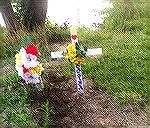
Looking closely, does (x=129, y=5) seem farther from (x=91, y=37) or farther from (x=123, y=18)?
(x=91, y=37)

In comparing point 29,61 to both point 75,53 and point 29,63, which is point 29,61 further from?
point 75,53

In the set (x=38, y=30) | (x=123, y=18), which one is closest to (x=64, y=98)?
(x=38, y=30)

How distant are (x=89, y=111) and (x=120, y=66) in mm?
1040

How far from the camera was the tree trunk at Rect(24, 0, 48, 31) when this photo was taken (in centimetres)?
618

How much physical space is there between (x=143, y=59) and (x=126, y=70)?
1.32 ft

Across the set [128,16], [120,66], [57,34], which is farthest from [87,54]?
[128,16]

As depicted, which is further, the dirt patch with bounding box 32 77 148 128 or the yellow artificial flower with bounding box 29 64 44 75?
the yellow artificial flower with bounding box 29 64 44 75

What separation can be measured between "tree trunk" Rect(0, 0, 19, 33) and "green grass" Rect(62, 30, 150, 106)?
1103 millimetres

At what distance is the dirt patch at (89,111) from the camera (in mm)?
3852

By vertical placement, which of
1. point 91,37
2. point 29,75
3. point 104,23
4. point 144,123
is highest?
point 104,23

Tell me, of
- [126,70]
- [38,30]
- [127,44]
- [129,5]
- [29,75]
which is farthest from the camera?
[129,5]

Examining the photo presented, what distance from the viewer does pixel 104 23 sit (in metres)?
6.09

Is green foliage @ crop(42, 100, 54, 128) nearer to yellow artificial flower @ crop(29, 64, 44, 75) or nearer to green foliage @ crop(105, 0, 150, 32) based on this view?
yellow artificial flower @ crop(29, 64, 44, 75)

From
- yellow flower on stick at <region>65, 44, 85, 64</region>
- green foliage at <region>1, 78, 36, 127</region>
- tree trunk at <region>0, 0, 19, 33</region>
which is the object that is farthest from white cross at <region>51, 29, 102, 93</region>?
tree trunk at <region>0, 0, 19, 33</region>
